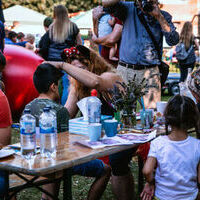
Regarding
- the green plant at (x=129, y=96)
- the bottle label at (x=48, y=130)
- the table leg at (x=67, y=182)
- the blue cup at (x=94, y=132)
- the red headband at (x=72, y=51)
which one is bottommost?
the table leg at (x=67, y=182)

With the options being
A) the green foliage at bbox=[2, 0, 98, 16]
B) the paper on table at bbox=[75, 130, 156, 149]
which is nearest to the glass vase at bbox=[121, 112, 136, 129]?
the paper on table at bbox=[75, 130, 156, 149]

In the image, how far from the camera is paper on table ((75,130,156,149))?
7.82 feet

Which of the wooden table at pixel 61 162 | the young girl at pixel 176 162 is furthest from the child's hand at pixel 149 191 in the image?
the wooden table at pixel 61 162

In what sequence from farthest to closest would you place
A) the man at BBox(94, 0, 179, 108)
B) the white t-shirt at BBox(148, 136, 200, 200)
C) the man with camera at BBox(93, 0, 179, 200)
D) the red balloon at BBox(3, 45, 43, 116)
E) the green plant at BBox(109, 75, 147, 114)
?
the red balloon at BBox(3, 45, 43, 116) < the man at BBox(94, 0, 179, 108) < the man with camera at BBox(93, 0, 179, 200) < the green plant at BBox(109, 75, 147, 114) < the white t-shirt at BBox(148, 136, 200, 200)

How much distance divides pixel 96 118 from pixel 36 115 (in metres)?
0.47

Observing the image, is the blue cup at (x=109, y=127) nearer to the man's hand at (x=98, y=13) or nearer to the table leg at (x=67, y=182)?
the table leg at (x=67, y=182)

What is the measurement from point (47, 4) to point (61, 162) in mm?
35016

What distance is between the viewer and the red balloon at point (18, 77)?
21.7 feet

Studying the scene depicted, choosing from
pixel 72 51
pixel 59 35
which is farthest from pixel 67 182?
pixel 59 35

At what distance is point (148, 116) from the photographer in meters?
2.98

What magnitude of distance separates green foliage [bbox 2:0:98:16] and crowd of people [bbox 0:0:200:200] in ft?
97.8

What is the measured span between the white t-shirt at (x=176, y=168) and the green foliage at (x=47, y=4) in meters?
33.9

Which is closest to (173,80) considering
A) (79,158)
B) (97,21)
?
(97,21)

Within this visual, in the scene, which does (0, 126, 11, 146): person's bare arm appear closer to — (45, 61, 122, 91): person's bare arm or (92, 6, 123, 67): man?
(45, 61, 122, 91): person's bare arm
